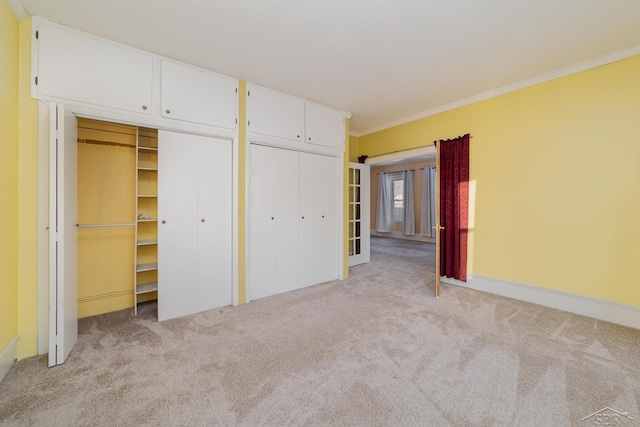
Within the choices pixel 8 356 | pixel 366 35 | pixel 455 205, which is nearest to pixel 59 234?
pixel 8 356

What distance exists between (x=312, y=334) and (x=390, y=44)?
2693 mm

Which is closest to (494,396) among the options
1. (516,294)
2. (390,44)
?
(516,294)

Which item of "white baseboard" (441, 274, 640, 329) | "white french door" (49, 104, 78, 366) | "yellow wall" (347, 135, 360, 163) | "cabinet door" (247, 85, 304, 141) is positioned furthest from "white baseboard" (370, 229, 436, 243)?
"white french door" (49, 104, 78, 366)

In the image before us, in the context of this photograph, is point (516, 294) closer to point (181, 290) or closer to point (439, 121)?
point (439, 121)

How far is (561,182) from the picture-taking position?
2.80m

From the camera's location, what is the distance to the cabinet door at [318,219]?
3525 millimetres

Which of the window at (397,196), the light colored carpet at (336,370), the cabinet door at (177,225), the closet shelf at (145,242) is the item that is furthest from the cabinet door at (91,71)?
the window at (397,196)

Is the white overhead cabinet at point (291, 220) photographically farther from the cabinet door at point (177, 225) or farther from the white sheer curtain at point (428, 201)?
the white sheer curtain at point (428, 201)

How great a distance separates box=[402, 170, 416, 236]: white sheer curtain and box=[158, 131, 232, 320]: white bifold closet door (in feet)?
21.1

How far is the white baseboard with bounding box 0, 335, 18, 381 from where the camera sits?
1657 millimetres

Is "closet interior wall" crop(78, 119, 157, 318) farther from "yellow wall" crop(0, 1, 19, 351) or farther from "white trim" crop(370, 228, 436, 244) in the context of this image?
"white trim" crop(370, 228, 436, 244)

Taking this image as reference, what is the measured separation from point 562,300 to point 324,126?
354 cm

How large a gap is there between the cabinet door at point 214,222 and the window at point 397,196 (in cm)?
669

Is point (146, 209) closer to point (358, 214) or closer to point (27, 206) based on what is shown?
point (27, 206)
